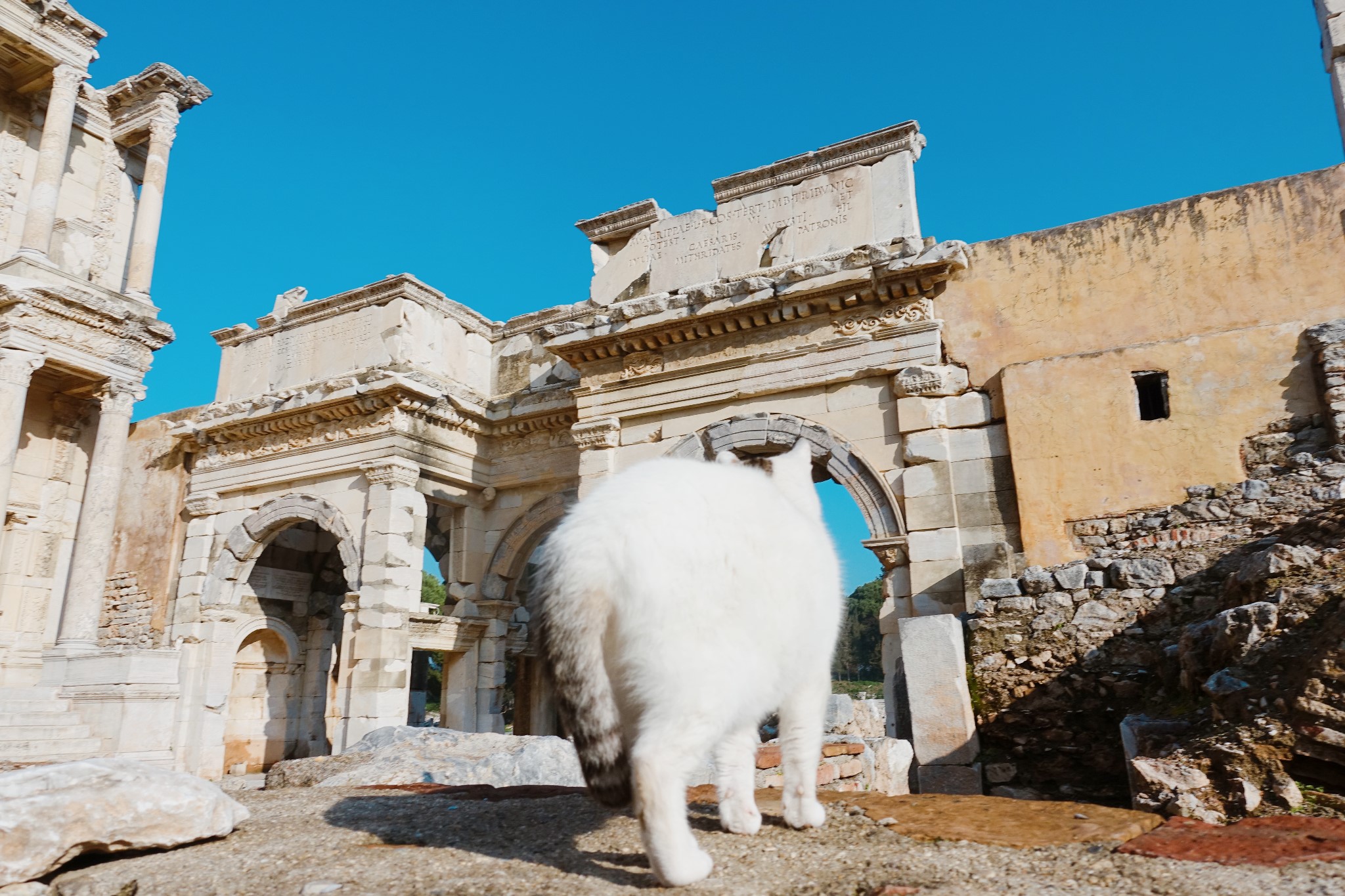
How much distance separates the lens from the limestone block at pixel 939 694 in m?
6.00

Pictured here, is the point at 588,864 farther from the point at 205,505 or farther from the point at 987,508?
the point at 205,505

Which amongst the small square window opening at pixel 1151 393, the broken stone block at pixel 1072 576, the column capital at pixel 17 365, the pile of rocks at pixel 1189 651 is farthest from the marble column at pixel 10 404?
the small square window opening at pixel 1151 393

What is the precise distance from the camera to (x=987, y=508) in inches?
325

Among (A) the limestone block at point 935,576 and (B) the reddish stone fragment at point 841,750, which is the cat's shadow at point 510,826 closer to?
(B) the reddish stone fragment at point 841,750

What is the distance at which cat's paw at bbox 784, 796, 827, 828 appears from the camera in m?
2.76

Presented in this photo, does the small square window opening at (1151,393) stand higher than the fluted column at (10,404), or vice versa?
the fluted column at (10,404)

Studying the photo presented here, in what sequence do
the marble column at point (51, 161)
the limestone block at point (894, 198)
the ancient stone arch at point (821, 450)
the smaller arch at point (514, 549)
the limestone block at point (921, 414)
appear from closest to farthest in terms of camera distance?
the limestone block at point (921, 414), the ancient stone arch at point (821, 450), the limestone block at point (894, 198), the smaller arch at point (514, 549), the marble column at point (51, 161)

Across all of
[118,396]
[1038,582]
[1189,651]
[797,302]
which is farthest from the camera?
[118,396]

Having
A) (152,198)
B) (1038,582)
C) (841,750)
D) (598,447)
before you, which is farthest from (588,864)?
(152,198)

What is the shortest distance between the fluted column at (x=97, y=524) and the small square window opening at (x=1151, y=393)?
532 inches

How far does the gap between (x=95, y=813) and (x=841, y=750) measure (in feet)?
11.7

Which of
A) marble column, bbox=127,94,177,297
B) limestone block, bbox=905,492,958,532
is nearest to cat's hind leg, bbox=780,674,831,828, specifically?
limestone block, bbox=905,492,958,532

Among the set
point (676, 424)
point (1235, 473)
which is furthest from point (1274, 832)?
point (676, 424)

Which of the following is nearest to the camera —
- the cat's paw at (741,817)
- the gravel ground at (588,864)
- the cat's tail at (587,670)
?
the gravel ground at (588,864)
